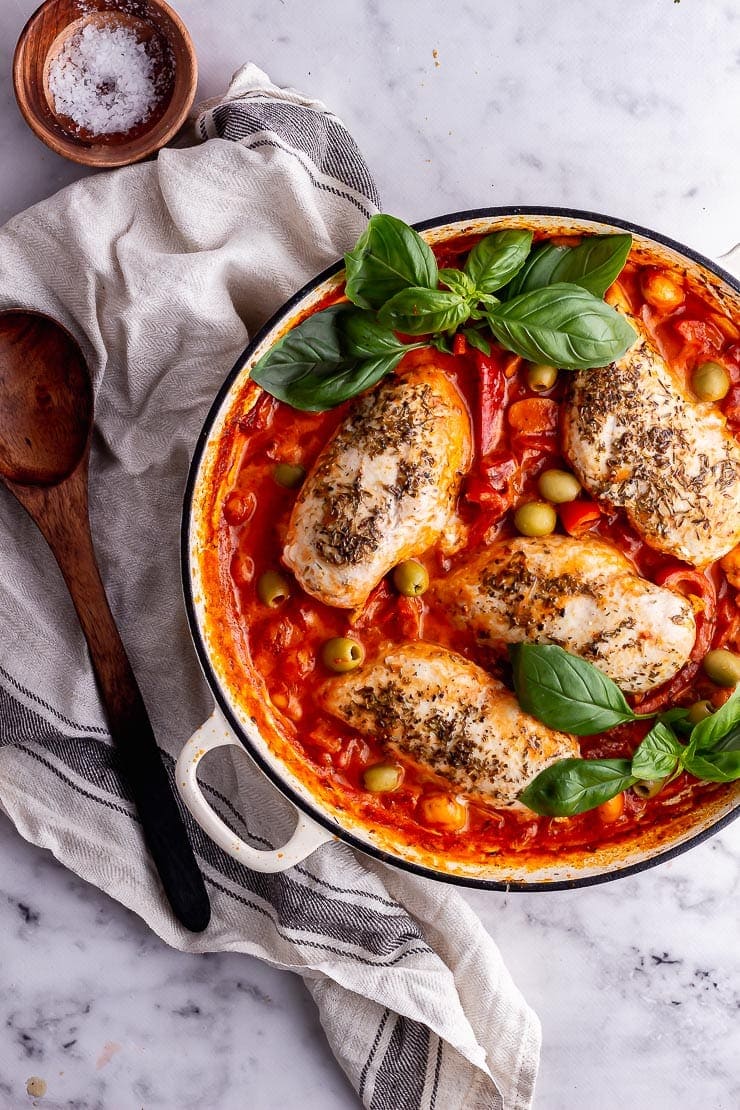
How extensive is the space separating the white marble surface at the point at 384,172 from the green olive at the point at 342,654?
1010 millimetres

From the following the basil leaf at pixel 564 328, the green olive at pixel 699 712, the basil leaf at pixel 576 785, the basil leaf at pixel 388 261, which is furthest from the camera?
the green olive at pixel 699 712

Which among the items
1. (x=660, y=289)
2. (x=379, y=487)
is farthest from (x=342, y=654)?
(x=660, y=289)

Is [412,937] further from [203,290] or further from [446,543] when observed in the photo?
[203,290]

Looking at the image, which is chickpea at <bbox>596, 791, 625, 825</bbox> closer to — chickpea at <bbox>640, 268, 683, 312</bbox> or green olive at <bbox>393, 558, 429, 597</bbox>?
green olive at <bbox>393, 558, 429, 597</bbox>

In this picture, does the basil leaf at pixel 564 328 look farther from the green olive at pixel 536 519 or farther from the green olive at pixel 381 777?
the green olive at pixel 381 777

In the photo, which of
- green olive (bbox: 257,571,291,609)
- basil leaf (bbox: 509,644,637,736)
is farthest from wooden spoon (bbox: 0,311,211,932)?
basil leaf (bbox: 509,644,637,736)

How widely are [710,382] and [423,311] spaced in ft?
3.28

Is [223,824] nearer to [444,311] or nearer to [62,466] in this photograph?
[62,466]

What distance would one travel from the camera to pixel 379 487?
3090 millimetres

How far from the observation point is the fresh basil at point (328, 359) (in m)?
2.97

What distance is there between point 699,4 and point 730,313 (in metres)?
1.20

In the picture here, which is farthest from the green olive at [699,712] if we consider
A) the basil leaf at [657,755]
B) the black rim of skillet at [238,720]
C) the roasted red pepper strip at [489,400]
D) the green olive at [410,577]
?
the roasted red pepper strip at [489,400]

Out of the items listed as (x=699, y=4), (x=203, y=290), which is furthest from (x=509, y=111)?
(x=203, y=290)

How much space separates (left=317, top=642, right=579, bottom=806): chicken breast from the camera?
10.4ft
